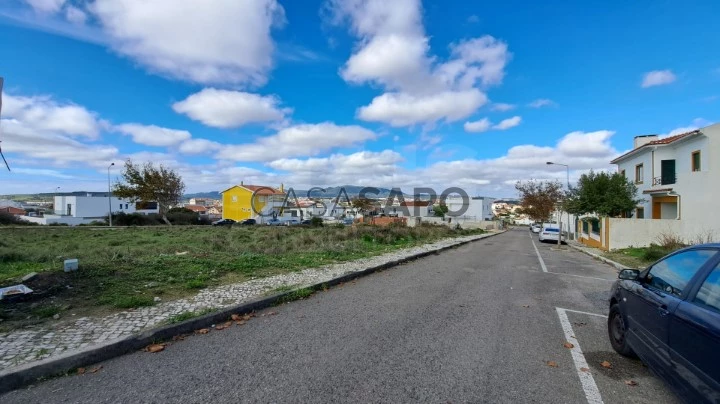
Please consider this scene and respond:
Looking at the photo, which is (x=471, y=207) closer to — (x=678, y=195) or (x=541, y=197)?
(x=541, y=197)

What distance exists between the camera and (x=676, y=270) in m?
3.64

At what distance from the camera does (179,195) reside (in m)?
53.5

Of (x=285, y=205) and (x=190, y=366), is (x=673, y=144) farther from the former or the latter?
(x=285, y=205)

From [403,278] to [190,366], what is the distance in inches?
254

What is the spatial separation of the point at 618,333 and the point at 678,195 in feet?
81.2

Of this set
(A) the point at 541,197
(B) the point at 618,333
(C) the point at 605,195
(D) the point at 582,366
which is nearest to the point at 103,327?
(D) the point at 582,366

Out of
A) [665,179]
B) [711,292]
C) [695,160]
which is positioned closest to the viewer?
[711,292]

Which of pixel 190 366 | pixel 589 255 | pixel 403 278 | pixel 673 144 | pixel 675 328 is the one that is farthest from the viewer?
pixel 673 144

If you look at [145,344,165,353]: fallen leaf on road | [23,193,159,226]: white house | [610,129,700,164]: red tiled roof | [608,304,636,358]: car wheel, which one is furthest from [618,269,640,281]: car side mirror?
[23,193,159,226]: white house

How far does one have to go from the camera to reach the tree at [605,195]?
81.9ft

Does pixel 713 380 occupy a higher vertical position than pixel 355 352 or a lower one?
higher

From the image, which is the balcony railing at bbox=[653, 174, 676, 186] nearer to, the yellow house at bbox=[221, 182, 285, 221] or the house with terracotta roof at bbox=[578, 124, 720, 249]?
the house with terracotta roof at bbox=[578, 124, 720, 249]

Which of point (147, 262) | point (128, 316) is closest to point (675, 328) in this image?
point (128, 316)

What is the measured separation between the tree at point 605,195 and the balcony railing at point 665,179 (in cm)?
145
